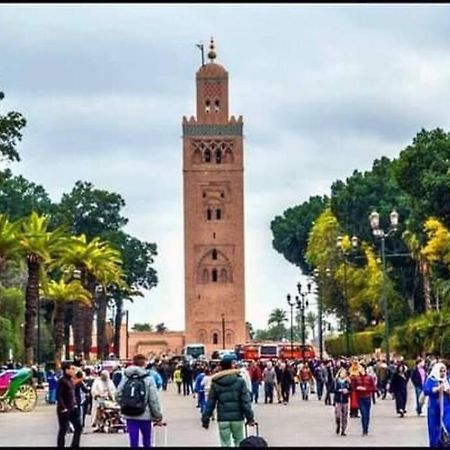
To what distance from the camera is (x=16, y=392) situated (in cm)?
3891

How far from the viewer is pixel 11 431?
29.3 m

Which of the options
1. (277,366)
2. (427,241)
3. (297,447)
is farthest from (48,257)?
(297,447)

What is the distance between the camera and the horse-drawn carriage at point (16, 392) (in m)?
38.2

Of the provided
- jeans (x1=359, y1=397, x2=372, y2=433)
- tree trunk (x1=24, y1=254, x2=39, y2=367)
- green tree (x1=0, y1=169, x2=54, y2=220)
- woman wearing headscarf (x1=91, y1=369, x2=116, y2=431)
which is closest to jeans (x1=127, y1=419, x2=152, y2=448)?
jeans (x1=359, y1=397, x2=372, y2=433)

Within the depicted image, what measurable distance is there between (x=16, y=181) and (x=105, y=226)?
936 cm

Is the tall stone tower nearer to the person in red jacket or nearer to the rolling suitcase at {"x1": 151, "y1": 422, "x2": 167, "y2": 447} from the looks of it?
the rolling suitcase at {"x1": 151, "y1": 422, "x2": 167, "y2": 447}

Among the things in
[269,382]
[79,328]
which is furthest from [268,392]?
[79,328]

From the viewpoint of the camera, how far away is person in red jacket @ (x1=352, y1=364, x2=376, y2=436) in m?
26.5

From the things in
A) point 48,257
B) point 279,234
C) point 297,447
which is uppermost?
point 279,234

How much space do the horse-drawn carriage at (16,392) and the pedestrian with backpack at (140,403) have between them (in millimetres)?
21485

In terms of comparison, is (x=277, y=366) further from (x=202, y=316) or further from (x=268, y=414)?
(x=202, y=316)

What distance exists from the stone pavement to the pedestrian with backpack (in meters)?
6.80

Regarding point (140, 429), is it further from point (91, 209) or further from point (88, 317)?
point (91, 209)

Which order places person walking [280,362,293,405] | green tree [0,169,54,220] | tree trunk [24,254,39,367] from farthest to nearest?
green tree [0,169,54,220]
tree trunk [24,254,39,367]
person walking [280,362,293,405]
